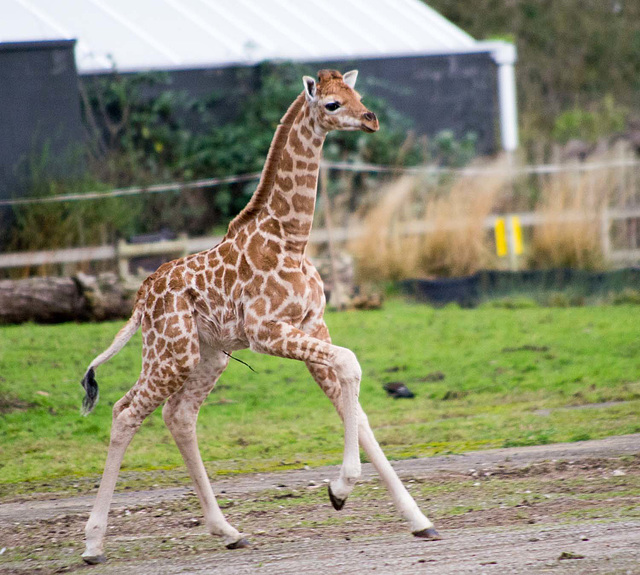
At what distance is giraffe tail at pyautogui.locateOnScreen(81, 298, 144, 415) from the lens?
4684mm

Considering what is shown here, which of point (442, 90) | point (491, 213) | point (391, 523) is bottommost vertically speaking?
point (391, 523)

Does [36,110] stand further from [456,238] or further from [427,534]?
[427,534]

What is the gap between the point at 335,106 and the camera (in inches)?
173

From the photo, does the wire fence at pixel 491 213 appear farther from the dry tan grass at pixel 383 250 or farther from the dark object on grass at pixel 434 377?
the dark object on grass at pixel 434 377

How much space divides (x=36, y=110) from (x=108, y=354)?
361 inches

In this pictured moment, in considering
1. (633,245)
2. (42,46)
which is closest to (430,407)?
(633,245)

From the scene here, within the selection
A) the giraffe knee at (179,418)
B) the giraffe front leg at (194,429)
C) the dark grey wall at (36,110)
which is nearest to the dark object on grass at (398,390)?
the giraffe front leg at (194,429)

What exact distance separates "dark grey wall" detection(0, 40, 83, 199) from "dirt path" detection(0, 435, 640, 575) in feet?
25.2

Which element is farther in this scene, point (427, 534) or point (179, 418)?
point (179, 418)

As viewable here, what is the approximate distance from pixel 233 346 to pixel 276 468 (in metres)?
1.79

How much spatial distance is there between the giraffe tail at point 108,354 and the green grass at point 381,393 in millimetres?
1673

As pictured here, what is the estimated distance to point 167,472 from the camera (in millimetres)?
6332

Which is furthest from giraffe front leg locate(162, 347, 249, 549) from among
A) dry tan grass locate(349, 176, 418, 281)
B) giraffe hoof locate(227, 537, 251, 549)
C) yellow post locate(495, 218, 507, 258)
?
yellow post locate(495, 218, 507, 258)

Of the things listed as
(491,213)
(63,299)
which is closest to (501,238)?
(491,213)
